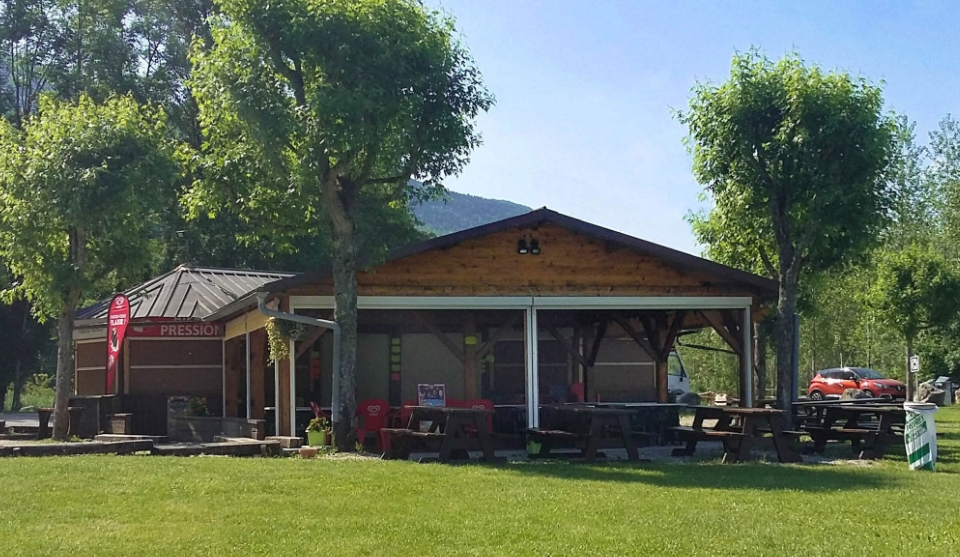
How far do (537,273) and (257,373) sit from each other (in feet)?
19.9

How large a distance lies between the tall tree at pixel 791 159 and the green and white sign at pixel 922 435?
3.92 metres

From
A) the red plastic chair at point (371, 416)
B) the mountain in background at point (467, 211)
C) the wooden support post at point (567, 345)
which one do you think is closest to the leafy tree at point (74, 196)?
the red plastic chair at point (371, 416)

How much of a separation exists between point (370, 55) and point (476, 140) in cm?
217

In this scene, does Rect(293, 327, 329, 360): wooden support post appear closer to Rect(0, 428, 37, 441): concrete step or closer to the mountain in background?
Rect(0, 428, 37, 441): concrete step

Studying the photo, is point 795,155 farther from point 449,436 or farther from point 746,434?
point 449,436

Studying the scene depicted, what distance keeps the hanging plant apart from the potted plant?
3.97 feet

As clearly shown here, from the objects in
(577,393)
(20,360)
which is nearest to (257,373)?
(577,393)

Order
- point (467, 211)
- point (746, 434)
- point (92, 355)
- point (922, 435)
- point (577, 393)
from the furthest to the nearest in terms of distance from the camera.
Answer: point (467, 211) < point (92, 355) < point (577, 393) < point (746, 434) < point (922, 435)

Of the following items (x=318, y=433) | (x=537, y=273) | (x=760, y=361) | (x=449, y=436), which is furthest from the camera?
(x=760, y=361)

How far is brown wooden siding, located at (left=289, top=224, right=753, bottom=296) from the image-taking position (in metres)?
16.5

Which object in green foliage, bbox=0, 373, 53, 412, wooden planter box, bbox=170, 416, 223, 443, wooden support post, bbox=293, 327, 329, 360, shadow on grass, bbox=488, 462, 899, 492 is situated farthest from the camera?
green foliage, bbox=0, 373, 53, 412

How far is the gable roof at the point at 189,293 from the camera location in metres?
22.1

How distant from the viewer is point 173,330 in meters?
22.0

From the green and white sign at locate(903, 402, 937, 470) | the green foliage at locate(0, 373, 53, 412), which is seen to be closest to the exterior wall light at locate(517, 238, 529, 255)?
the green and white sign at locate(903, 402, 937, 470)
